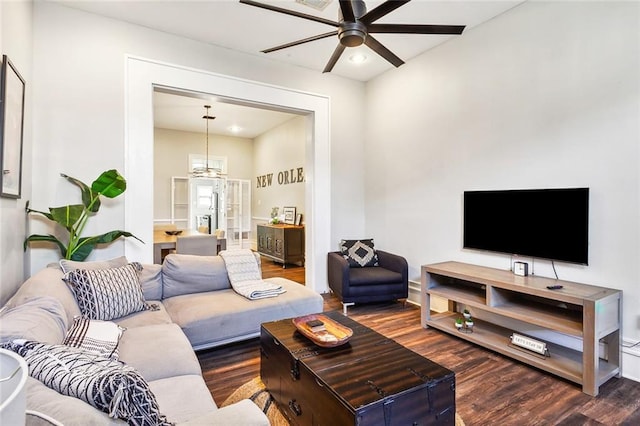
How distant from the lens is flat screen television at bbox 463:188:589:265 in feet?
8.75

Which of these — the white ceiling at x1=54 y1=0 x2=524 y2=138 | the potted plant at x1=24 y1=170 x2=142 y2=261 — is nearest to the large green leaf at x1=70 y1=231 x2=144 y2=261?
the potted plant at x1=24 y1=170 x2=142 y2=261

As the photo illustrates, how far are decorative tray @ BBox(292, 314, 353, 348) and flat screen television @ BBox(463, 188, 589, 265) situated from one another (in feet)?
6.61

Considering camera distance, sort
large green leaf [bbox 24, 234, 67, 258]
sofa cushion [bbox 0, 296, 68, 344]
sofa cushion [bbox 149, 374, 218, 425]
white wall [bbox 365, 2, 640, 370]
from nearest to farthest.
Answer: sofa cushion [bbox 0, 296, 68, 344], sofa cushion [bbox 149, 374, 218, 425], white wall [bbox 365, 2, 640, 370], large green leaf [bbox 24, 234, 67, 258]

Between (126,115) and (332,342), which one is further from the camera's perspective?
(126,115)

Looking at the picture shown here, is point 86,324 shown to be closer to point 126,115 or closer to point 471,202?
point 126,115

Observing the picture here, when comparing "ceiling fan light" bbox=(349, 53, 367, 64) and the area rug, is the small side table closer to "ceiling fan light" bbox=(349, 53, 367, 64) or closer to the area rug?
the area rug

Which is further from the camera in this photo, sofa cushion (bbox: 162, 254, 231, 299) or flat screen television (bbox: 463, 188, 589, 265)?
sofa cushion (bbox: 162, 254, 231, 299)

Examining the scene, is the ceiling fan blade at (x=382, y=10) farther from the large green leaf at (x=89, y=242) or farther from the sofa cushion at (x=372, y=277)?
the large green leaf at (x=89, y=242)

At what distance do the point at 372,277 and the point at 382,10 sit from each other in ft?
9.09

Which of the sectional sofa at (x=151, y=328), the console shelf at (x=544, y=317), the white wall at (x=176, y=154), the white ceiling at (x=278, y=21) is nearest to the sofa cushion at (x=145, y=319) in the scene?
the sectional sofa at (x=151, y=328)

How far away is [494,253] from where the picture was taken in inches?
130

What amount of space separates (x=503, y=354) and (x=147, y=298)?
3.17 metres

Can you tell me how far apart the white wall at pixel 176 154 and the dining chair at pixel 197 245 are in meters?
4.01

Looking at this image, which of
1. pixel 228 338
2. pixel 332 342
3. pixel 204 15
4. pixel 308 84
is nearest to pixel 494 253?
pixel 332 342
